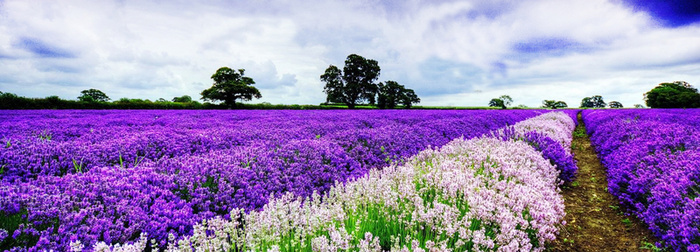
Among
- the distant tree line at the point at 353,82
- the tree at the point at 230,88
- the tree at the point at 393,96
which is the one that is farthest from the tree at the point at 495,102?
the tree at the point at 230,88

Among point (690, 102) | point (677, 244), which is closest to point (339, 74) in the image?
point (677, 244)

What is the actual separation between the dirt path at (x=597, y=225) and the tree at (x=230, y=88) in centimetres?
3474

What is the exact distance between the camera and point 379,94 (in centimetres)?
4378

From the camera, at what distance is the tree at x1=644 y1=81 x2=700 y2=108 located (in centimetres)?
3969

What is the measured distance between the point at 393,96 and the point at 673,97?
41.0 metres

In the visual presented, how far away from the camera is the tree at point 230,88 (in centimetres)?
3534

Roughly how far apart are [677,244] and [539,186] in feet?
3.67

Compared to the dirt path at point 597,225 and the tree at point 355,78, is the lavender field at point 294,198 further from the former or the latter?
the tree at point 355,78

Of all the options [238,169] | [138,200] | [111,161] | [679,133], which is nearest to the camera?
[138,200]

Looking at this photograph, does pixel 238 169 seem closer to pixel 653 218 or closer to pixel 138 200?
pixel 138 200

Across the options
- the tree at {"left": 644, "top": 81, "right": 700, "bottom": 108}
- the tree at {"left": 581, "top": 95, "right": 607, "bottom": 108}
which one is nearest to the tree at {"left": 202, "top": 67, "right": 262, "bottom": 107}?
the tree at {"left": 644, "top": 81, "right": 700, "bottom": 108}

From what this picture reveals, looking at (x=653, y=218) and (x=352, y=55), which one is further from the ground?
(x=352, y=55)

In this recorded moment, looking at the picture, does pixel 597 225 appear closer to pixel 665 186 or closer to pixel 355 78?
pixel 665 186

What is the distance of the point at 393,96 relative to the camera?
4578 cm
